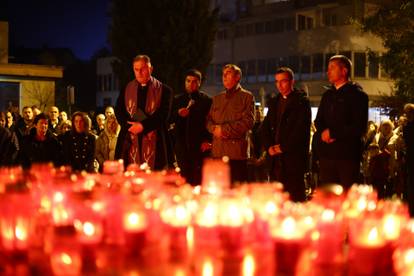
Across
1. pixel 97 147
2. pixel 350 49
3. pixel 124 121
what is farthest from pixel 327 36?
pixel 124 121

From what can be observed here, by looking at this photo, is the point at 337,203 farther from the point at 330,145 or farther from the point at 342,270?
the point at 330,145

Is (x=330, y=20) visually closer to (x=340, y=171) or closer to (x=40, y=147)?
(x=40, y=147)

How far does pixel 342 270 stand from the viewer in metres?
3.25

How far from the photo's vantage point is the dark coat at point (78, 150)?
9406mm

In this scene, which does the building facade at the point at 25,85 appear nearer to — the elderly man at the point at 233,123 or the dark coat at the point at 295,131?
the elderly man at the point at 233,123

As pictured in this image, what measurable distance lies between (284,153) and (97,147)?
4.04 meters

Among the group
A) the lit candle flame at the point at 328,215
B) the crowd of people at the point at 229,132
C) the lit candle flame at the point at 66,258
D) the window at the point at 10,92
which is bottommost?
the lit candle flame at the point at 66,258

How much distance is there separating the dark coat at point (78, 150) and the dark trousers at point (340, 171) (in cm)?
348

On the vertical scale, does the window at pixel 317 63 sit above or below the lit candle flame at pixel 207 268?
above

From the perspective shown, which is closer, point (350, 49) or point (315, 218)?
point (315, 218)

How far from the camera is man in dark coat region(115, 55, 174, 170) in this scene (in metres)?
7.90

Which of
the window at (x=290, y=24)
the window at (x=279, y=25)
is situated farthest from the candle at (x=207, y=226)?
the window at (x=279, y=25)

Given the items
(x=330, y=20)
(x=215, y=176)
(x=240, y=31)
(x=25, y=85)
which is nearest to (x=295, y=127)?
(x=215, y=176)

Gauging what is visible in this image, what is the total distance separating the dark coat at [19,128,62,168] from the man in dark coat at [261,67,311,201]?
2989 mm
